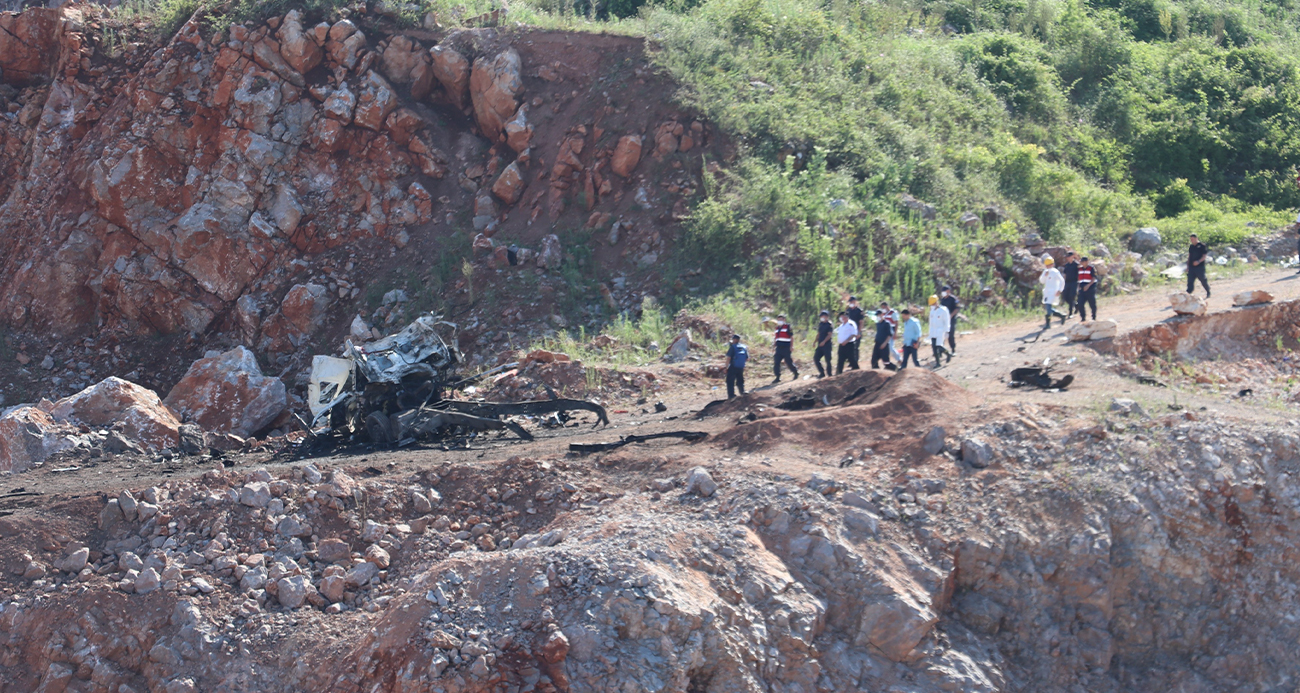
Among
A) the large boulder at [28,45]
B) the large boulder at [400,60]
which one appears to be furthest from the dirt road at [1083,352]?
the large boulder at [28,45]

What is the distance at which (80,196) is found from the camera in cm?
1950

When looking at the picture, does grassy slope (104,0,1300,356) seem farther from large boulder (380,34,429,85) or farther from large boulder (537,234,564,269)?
large boulder (537,234,564,269)

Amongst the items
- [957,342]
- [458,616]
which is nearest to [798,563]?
[458,616]

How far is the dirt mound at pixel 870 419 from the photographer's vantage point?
9.87m

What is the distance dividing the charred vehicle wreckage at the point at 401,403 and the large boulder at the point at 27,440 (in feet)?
9.96

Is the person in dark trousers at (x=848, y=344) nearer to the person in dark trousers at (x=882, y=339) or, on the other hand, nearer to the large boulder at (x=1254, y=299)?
the person in dark trousers at (x=882, y=339)

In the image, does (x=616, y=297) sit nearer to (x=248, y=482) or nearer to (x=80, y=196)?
(x=248, y=482)

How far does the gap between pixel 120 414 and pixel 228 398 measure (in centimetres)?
219

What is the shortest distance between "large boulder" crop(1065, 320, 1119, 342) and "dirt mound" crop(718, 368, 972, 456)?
3.49 metres

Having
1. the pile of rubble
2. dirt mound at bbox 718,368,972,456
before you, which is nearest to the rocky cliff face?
the pile of rubble

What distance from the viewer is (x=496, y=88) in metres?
19.4

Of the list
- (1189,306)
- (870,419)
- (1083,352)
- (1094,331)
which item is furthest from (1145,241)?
(870,419)

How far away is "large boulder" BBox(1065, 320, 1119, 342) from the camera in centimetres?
1305

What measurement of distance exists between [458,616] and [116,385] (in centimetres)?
802
